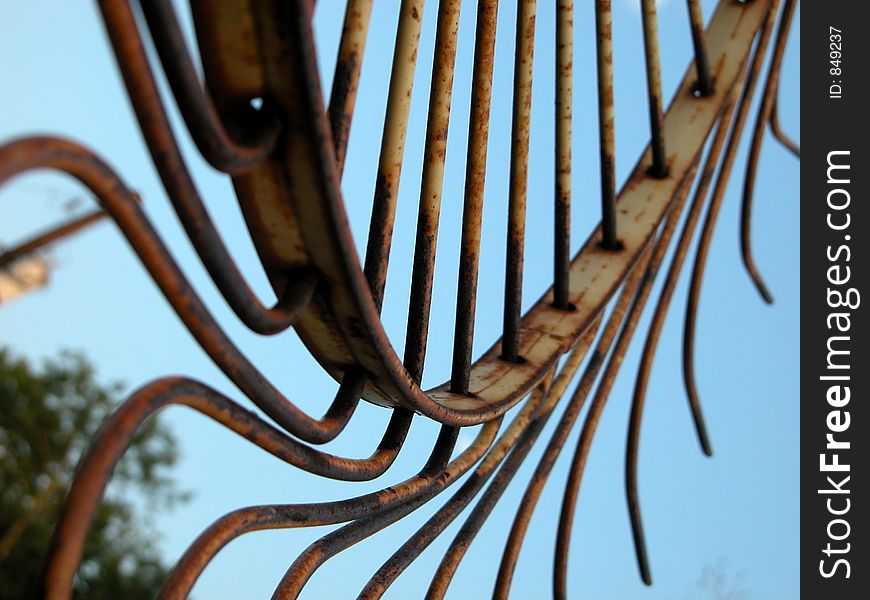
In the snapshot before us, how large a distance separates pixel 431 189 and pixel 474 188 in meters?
0.07

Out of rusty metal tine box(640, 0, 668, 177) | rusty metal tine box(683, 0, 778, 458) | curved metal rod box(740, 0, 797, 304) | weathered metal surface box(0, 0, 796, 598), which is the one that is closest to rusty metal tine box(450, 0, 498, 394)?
weathered metal surface box(0, 0, 796, 598)

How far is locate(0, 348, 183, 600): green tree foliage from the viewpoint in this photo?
8594 mm

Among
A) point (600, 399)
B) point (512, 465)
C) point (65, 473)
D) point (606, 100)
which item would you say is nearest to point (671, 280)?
point (600, 399)

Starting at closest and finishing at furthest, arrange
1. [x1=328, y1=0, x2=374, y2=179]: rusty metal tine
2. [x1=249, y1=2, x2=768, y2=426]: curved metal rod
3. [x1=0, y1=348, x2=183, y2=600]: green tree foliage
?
[x1=249, y1=2, x2=768, y2=426]: curved metal rod < [x1=328, y1=0, x2=374, y2=179]: rusty metal tine < [x1=0, y1=348, x2=183, y2=600]: green tree foliage

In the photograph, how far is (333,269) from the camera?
62 cm

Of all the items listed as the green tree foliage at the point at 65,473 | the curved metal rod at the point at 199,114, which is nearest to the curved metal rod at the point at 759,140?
the curved metal rod at the point at 199,114

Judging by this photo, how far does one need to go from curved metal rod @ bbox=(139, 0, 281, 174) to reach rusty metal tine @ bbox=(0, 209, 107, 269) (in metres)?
0.06

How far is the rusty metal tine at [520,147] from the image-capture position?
3.02ft

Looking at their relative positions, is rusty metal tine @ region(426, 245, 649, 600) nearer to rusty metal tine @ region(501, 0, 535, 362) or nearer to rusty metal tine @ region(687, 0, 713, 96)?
rusty metal tine @ region(501, 0, 535, 362)

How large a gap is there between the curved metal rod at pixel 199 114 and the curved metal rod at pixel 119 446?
11cm

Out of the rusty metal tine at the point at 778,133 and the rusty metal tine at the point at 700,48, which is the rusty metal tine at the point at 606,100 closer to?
the rusty metal tine at the point at 700,48

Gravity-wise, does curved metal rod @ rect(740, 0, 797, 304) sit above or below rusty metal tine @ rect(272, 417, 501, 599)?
above
